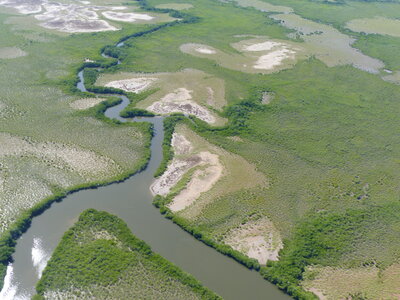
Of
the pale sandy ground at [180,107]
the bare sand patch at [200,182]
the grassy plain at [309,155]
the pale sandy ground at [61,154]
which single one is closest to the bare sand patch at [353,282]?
the grassy plain at [309,155]

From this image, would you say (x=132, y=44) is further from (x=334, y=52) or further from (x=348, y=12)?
(x=348, y=12)

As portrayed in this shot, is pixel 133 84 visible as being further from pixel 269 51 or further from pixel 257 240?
pixel 257 240

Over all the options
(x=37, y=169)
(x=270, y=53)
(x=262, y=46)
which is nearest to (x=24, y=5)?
(x=262, y=46)

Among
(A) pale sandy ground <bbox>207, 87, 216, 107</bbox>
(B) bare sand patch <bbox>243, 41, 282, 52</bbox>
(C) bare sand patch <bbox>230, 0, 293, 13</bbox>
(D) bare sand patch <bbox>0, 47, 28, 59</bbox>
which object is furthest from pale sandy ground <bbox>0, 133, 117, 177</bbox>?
(C) bare sand patch <bbox>230, 0, 293, 13</bbox>

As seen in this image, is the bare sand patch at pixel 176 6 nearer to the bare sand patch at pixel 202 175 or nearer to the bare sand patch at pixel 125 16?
the bare sand patch at pixel 125 16

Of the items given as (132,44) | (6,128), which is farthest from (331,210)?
(132,44)
